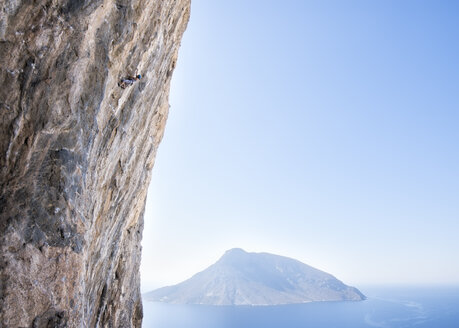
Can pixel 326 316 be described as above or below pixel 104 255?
below

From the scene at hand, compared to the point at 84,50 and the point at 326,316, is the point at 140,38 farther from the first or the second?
the point at 326,316

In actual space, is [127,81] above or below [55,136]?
above

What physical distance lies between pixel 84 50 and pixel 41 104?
1.62 m

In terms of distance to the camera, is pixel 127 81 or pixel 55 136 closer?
pixel 55 136

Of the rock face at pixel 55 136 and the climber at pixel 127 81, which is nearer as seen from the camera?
the rock face at pixel 55 136

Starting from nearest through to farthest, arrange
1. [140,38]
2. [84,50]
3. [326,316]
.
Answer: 1. [84,50]
2. [140,38]
3. [326,316]

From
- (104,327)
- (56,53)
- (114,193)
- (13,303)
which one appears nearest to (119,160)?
(114,193)

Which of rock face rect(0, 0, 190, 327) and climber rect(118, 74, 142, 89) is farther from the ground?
climber rect(118, 74, 142, 89)

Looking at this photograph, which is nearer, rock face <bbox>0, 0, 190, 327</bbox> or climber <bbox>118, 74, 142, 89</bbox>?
rock face <bbox>0, 0, 190, 327</bbox>

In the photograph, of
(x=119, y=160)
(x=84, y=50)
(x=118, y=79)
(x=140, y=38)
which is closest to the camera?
(x=84, y=50)

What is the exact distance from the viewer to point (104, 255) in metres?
10.8

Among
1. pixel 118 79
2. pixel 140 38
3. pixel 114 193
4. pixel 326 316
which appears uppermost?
pixel 140 38

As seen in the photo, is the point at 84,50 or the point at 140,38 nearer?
the point at 84,50

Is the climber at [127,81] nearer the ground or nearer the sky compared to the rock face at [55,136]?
nearer the sky
